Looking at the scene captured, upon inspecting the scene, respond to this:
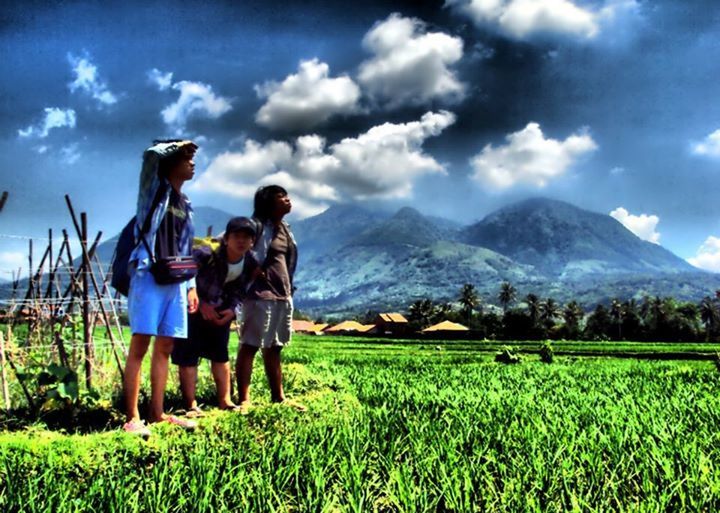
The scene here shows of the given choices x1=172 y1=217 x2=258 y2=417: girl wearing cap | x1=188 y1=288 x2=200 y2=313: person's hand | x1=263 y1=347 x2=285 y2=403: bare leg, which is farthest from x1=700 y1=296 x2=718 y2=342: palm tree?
x1=188 y1=288 x2=200 y2=313: person's hand

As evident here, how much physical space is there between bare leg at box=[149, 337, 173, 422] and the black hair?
5.36 ft

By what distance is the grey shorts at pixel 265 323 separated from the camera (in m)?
4.77

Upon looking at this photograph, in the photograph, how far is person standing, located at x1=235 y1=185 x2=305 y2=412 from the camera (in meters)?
4.82

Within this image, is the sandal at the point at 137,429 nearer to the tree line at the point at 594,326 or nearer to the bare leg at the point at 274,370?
the bare leg at the point at 274,370

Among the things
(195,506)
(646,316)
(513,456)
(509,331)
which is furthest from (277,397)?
(646,316)

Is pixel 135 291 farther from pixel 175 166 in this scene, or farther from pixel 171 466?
pixel 171 466

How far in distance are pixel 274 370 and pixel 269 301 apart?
66cm

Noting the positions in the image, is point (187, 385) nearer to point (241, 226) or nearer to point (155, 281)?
point (155, 281)

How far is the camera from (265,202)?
198 inches

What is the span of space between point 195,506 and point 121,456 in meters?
0.88

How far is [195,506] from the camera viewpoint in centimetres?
209

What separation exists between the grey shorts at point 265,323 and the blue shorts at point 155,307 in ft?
3.23

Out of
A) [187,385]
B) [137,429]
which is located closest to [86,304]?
[187,385]

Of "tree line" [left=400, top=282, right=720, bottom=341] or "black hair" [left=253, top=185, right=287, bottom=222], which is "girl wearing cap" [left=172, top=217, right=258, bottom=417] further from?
"tree line" [left=400, top=282, right=720, bottom=341]
